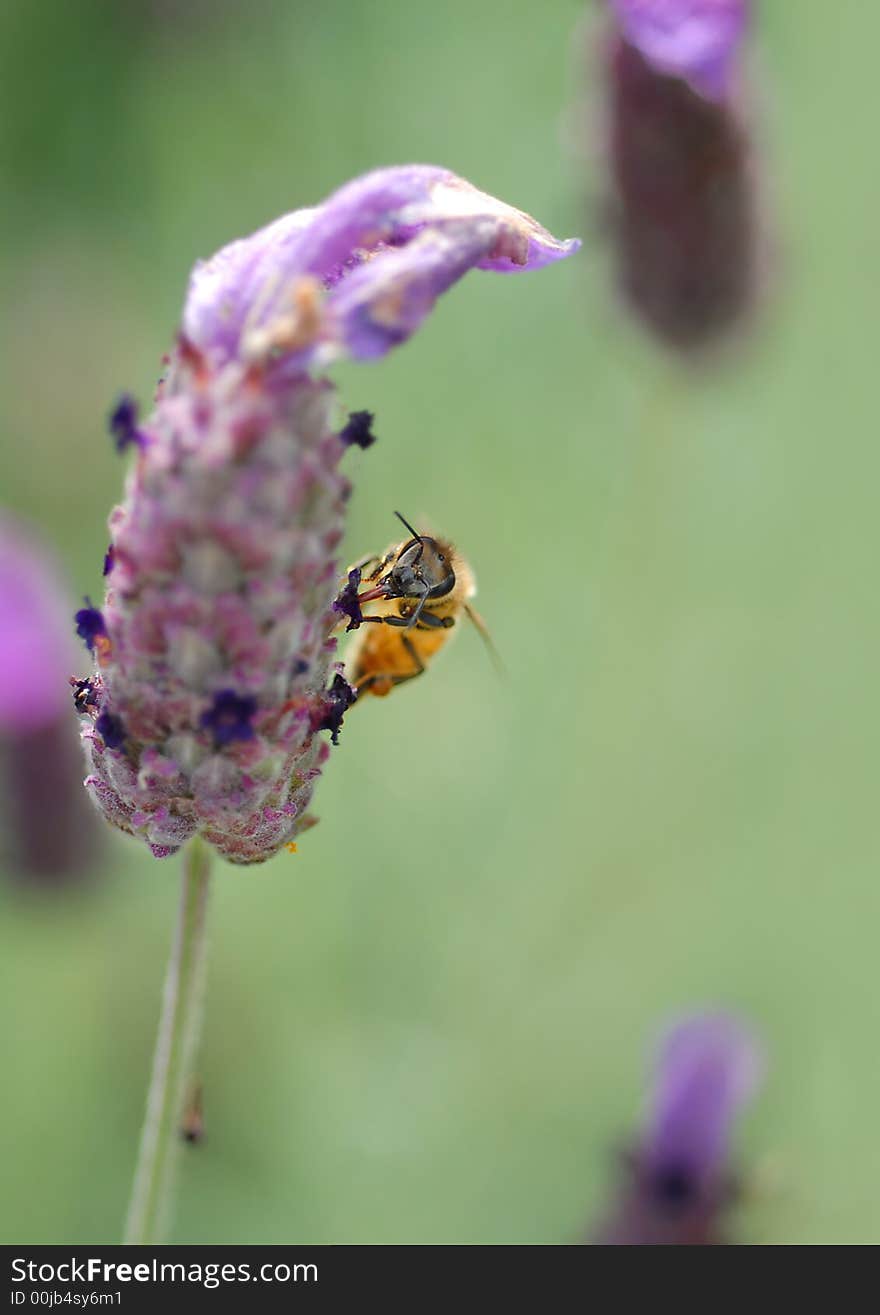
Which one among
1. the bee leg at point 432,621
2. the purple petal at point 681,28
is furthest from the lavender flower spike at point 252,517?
the purple petal at point 681,28

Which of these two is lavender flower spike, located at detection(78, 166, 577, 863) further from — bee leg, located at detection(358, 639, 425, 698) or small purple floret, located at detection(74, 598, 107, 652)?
bee leg, located at detection(358, 639, 425, 698)

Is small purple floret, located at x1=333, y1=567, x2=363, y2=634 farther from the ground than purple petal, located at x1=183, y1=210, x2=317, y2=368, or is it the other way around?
purple petal, located at x1=183, y1=210, x2=317, y2=368

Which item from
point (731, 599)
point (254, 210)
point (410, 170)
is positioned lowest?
point (410, 170)

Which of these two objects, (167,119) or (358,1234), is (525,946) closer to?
(358,1234)

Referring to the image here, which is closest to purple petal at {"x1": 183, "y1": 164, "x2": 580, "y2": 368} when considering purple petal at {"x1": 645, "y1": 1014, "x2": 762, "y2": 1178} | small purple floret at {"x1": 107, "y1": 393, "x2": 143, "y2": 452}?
small purple floret at {"x1": 107, "y1": 393, "x2": 143, "y2": 452}

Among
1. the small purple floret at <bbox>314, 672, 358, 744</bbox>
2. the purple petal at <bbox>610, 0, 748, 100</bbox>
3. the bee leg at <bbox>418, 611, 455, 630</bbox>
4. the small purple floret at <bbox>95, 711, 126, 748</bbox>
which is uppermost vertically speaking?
the purple petal at <bbox>610, 0, 748, 100</bbox>

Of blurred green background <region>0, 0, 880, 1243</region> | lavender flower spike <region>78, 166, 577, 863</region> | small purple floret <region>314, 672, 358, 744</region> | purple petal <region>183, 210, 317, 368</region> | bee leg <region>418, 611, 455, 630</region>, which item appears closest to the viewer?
lavender flower spike <region>78, 166, 577, 863</region>
